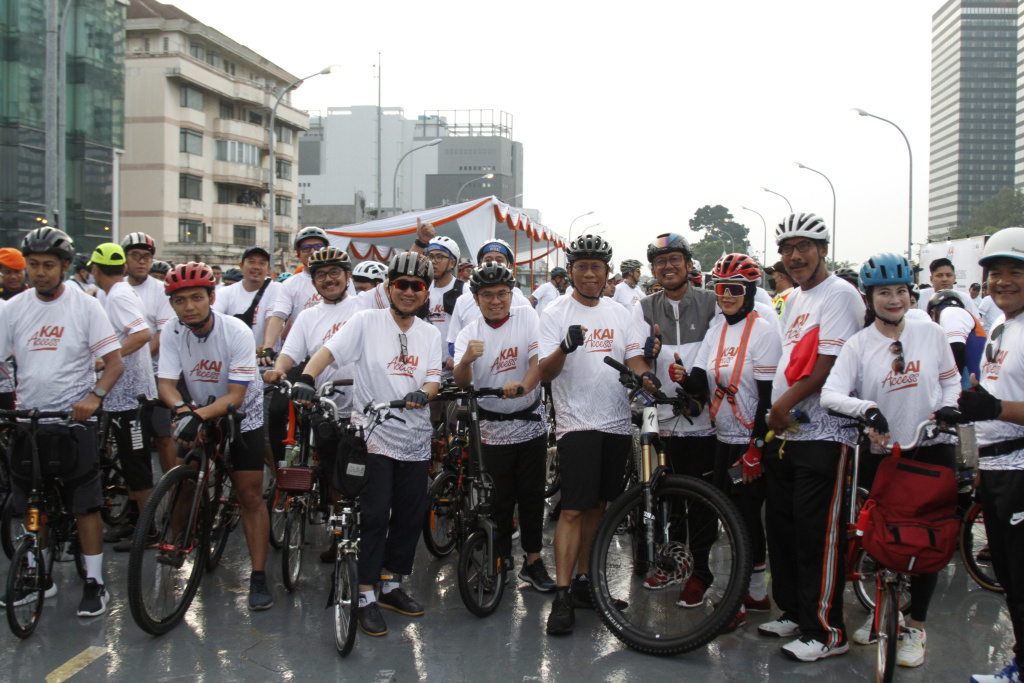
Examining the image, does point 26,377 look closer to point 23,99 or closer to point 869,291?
point 869,291

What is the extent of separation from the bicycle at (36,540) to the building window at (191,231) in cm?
4451

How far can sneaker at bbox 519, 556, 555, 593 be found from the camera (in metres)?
5.24

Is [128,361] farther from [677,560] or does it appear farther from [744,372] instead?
[744,372]

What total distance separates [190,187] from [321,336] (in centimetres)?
4534

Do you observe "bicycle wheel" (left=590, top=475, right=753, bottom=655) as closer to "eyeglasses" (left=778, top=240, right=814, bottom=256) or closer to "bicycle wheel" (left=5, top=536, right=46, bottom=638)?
"eyeglasses" (left=778, top=240, right=814, bottom=256)

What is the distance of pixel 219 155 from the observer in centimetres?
4850

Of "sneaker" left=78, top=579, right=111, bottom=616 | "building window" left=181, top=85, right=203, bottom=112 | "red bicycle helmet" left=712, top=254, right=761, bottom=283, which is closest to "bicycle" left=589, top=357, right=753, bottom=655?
"red bicycle helmet" left=712, top=254, right=761, bottom=283

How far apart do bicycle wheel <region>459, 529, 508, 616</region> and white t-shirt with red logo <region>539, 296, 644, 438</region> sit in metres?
0.83

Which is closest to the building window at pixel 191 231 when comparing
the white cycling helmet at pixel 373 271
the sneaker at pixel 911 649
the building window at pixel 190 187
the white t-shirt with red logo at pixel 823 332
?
the building window at pixel 190 187

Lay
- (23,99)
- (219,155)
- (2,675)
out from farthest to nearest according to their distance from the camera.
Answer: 1. (219,155)
2. (23,99)
3. (2,675)

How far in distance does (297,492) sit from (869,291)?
11.5 ft

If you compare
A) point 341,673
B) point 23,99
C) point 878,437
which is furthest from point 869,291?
point 23,99

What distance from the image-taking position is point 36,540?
4.51m

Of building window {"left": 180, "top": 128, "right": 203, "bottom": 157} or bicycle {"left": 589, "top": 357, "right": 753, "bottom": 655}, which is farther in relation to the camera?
building window {"left": 180, "top": 128, "right": 203, "bottom": 157}
